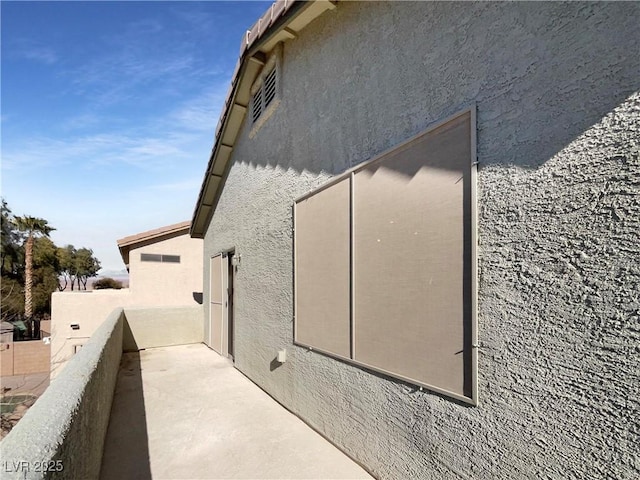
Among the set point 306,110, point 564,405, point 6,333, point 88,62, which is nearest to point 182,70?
point 88,62

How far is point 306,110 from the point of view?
5070 mm

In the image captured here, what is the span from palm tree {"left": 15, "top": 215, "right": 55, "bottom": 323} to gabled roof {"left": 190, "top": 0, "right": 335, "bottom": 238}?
816 inches

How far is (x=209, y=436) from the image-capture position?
15.6 ft

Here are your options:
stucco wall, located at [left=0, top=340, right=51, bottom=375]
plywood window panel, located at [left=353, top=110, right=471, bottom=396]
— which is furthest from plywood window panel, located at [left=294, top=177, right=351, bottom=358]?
stucco wall, located at [left=0, top=340, right=51, bottom=375]

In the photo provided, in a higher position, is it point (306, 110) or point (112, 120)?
point (112, 120)

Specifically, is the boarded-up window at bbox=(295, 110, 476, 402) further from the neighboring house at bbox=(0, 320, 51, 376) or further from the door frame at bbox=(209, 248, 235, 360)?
the neighboring house at bbox=(0, 320, 51, 376)

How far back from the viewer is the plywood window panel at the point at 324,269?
13.4 feet

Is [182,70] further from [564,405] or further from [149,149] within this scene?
[564,405]

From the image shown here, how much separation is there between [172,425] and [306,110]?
201 inches

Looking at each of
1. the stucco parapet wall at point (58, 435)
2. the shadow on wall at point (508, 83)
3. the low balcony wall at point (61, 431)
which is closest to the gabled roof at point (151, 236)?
the low balcony wall at point (61, 431)

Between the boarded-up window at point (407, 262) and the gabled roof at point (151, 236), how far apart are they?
14.2 metres

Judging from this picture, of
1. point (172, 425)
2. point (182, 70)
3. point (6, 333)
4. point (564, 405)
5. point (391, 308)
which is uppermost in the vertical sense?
point (182, 70)

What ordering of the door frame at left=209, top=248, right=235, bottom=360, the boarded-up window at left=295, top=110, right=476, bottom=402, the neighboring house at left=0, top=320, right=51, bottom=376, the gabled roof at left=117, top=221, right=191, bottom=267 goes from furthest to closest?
the neighboring house at left=0, top=320, right=51, bottom=376
the gabled roof at left=117, top=221, right=191, bottom=267
the door frame at left=209, top=248, right=235, bottom=360
the boarded-up window at left=295, top=110, right=476, bottom=402

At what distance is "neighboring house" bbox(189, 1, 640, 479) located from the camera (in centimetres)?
186
